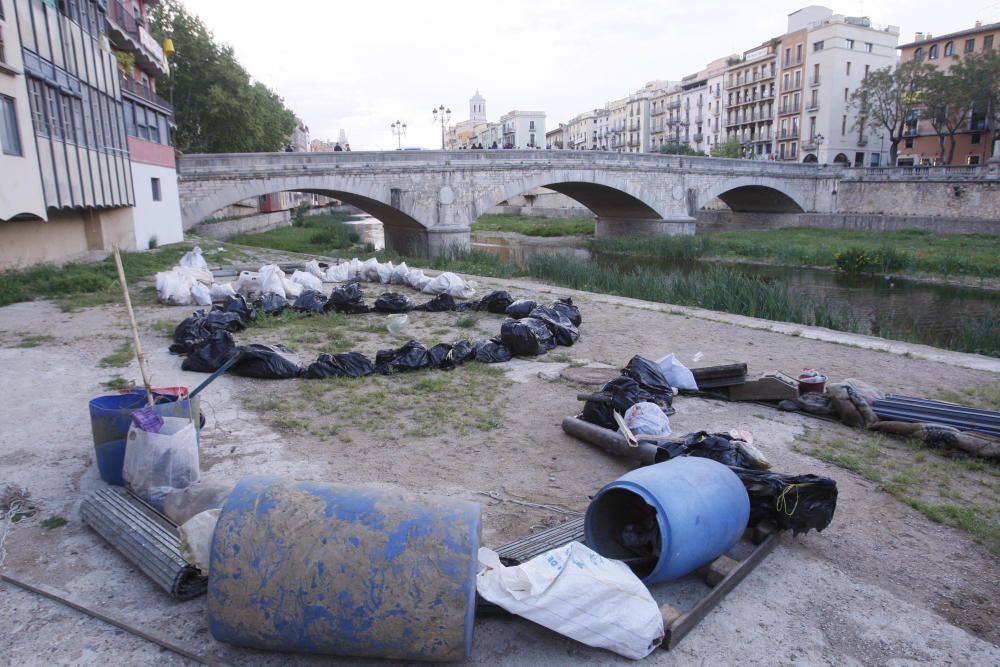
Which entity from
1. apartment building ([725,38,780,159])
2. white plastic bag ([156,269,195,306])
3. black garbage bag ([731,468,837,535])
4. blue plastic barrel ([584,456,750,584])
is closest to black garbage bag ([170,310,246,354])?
white plastic bag ([156,269,195,306])

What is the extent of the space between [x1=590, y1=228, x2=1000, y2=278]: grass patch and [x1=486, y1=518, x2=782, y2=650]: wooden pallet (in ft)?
64.7


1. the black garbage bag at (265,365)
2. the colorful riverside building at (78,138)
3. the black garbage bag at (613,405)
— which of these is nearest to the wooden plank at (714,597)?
the black garbage bag at (613,405)

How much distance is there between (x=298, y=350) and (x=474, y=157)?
66.4ft

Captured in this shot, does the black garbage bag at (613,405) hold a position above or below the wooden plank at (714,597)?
above

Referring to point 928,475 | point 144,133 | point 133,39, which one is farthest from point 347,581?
point 133,39

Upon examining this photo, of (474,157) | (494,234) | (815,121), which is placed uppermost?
(815,121)

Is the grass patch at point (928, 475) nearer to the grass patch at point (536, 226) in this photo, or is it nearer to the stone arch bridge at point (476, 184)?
the stone arch bridge at point (476, 184)

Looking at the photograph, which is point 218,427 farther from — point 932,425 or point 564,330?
point 932,425

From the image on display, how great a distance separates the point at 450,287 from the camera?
12.0 meters

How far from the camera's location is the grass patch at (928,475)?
13.4 ft

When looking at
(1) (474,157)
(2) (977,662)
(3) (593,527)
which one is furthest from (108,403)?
(1) (474,157)

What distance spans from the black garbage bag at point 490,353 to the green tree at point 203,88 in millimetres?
28152

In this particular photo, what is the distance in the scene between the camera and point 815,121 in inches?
2042

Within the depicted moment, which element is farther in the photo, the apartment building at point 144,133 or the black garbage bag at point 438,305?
the apartment building at point 144,133
